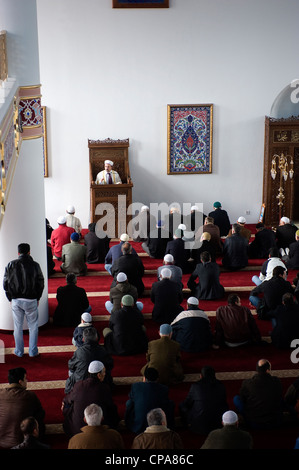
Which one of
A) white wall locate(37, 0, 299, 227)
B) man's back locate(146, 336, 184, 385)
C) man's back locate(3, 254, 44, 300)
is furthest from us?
white wall locate(37, 0, 299, 227)

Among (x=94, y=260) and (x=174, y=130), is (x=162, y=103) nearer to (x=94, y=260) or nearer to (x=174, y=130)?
(x=174, y=130)

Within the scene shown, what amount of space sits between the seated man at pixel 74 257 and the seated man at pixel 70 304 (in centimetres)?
147

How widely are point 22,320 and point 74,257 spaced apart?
7.51 feet

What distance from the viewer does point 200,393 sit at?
5.05 meters

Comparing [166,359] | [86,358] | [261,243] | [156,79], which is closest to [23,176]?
[86,358]

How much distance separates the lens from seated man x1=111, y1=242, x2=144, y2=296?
25.8 feet

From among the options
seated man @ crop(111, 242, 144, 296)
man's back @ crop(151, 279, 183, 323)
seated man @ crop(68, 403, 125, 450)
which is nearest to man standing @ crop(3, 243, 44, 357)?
man's back @ crop(151, 279, 183, 323)

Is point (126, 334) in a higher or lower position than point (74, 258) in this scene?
lower

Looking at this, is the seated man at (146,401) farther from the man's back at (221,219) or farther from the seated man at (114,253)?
the man's back at (221,219)

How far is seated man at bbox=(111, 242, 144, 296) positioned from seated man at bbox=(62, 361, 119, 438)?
2.82m

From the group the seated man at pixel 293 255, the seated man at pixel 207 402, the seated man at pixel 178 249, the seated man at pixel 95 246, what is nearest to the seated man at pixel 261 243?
the seated man at pixel 293 255

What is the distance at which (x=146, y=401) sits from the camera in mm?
4973

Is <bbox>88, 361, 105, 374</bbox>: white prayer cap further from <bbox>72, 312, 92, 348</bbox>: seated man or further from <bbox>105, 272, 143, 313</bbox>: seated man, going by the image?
<bbox>105, 272, 143, 313</bbox>: seated man

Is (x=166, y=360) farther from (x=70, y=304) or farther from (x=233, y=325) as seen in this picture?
(x=70, y=304)
